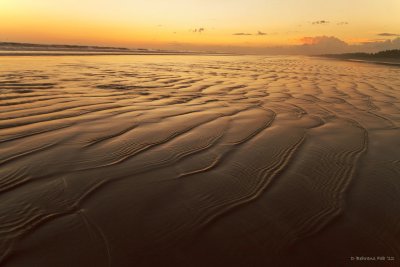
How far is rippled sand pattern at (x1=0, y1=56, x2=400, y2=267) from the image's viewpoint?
150 cm

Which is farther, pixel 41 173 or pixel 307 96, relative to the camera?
pixel 307 96

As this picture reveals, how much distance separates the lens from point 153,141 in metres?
3.04

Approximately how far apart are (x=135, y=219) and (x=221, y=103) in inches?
145

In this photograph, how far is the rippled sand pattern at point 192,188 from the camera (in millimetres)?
1498

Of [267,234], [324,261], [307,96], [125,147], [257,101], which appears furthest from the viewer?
[307,96]

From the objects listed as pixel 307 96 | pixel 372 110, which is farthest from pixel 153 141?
pixel 307 96

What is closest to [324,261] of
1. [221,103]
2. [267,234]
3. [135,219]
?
[267,234]

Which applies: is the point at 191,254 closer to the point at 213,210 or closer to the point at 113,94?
the point at 213,210

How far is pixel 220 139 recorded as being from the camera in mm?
3209

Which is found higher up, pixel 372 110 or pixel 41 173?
pixel 41 173

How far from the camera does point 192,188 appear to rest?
2.11 m

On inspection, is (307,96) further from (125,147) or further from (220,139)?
(125,147)

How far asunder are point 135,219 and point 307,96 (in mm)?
5424

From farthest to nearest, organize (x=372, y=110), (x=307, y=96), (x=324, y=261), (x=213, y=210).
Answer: (x=307, y=96) < (x=372, y=110) < (x=213, y=210) < (x=324, y=261)
